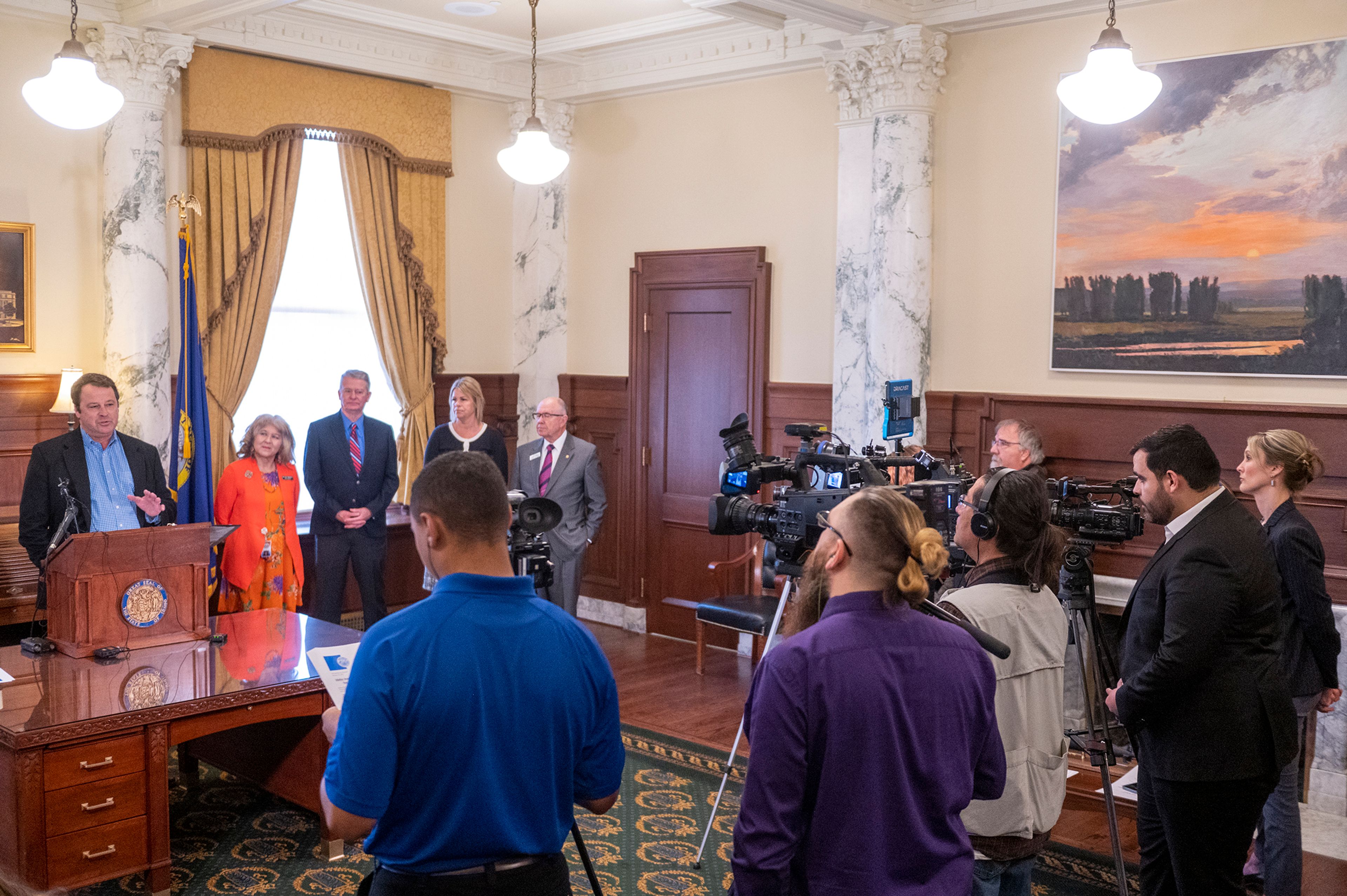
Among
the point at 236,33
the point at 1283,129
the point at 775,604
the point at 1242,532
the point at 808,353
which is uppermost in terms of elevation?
the point at 236,33

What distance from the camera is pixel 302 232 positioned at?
7059 mm

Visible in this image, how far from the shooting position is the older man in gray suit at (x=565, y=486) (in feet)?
20.2

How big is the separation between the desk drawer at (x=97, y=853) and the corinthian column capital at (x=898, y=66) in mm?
4668

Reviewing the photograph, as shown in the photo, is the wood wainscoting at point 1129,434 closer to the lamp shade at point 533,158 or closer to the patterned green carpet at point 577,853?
the patterned green carpet at point 577,853

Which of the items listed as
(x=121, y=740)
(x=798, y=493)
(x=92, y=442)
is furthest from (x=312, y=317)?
(x=798, y=493)

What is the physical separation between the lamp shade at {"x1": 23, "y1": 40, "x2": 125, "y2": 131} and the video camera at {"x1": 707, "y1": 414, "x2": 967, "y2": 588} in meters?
2.89

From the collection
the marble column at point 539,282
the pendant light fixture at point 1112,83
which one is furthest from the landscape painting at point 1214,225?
the marble column at point 539,282

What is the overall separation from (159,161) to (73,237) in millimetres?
588

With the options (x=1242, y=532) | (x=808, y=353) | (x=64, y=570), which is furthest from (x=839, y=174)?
(x=64, y=570)

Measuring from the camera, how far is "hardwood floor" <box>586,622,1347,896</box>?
14.0 feet

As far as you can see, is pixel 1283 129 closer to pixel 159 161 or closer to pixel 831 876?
pixel 831 876

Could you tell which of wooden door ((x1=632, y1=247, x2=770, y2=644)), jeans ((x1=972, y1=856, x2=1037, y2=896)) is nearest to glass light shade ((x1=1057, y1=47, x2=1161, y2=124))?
jeans ((x1=972, y1=856, x2=1037, y2=896))

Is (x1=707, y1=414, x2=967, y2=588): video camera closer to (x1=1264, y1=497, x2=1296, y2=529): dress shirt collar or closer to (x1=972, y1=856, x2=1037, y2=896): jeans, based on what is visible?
(x1=972, y1=856, x2=1037, y2=896): jeans

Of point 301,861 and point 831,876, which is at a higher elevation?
point 831,876
